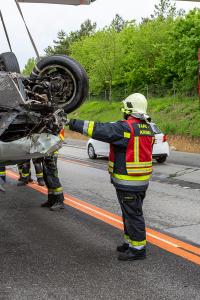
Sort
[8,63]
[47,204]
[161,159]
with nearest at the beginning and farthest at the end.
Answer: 1. [8,63]
2. [47,204]
3. [161,159]

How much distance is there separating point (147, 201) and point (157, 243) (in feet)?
9.40

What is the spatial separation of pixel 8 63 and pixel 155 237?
8.90 ft

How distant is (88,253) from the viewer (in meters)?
5.43

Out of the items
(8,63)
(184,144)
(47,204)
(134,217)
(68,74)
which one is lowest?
(184,144)

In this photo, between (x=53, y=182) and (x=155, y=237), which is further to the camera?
(x=53, y=182)

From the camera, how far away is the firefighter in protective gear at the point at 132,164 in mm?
5102

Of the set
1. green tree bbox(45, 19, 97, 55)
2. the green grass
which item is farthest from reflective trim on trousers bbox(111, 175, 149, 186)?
green tree bbox(45, 19, 97, 55)

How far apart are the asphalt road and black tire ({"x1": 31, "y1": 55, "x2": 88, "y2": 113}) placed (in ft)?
5.23

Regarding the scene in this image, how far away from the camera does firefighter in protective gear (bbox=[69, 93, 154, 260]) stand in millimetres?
5102

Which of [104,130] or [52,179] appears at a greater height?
[104,130]

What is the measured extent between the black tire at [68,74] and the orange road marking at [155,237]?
171cm

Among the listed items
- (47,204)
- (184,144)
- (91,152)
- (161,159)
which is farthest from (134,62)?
(47,204)

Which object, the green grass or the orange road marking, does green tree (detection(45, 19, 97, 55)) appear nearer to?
the green grass

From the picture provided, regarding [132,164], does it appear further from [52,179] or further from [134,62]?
[134,62]
